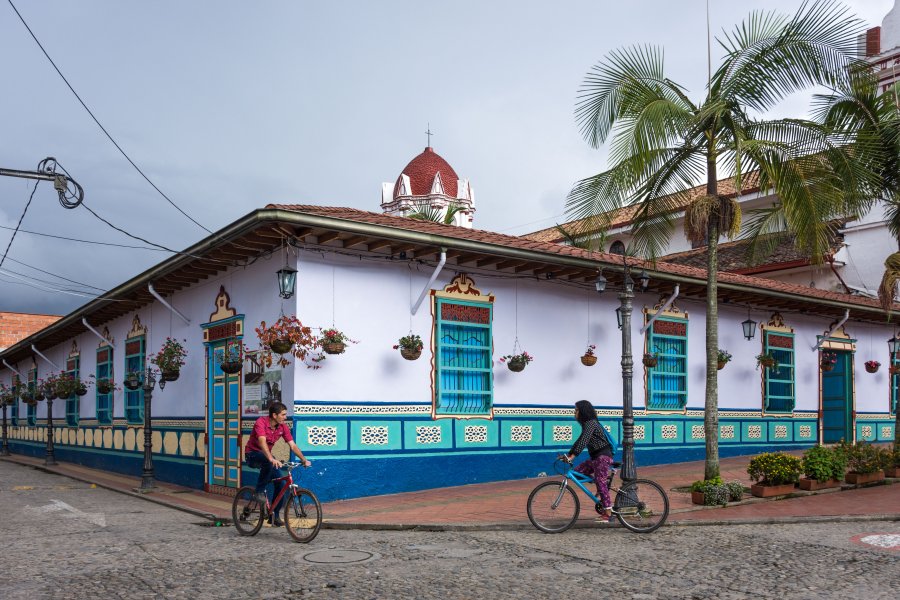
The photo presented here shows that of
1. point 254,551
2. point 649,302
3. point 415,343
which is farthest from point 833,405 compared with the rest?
point 254,551

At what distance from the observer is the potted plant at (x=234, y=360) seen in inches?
473

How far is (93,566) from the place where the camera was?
7301 mm

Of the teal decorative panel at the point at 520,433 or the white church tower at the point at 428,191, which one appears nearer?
the teal decorative panel at the point at 520,433

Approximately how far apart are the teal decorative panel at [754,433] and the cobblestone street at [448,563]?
295 inches

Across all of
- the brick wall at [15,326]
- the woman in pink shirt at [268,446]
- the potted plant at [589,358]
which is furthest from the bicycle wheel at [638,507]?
the brick wall at [15,326]

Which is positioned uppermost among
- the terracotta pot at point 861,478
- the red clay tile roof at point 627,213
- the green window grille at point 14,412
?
the red clay tile roof at point 627,213

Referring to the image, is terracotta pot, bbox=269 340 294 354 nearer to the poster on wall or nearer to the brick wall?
the poster on wall

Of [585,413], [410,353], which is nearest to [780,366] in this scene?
[410,353]

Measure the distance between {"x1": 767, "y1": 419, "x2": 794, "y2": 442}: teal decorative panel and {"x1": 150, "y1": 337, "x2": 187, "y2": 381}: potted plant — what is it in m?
11.8

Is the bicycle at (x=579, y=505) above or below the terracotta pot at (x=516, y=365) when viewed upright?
below

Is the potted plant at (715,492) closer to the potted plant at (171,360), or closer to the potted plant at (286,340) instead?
the potted plant at (286,340)

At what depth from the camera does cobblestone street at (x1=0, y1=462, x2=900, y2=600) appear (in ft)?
20.8

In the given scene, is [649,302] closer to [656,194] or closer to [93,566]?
[656,194]

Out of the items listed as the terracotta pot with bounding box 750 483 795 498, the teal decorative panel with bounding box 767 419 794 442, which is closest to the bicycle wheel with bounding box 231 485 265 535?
the terracotta pot with bounding box 750 483 795 498
